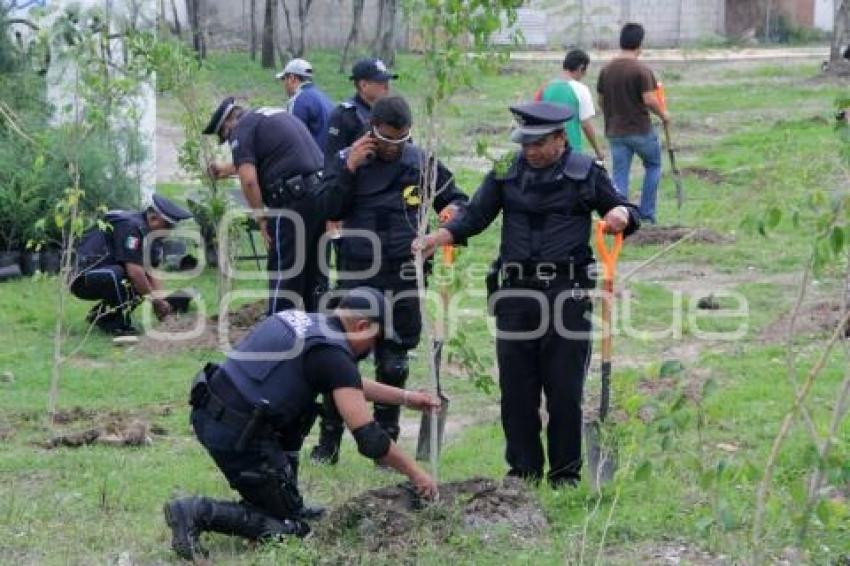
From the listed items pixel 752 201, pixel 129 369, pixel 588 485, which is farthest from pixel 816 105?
pixel 752 201

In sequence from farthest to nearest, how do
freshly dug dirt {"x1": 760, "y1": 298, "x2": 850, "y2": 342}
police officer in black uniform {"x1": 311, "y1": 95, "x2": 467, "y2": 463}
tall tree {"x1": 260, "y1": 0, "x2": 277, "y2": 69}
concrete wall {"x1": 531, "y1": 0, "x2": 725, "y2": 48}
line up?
concrete wall {"x1": 531, "y1": 0, "x2": 725, "y2": 48} → tall tree {"x1": 260, "y1": 0, "x2": 277, "y2": 69} → freshly dug dirt {"x1": 760, "y1": 298, "x2": 850, "y2": 342} → police officer in black uniform {"x1": 311, "y1": 95, "x2": 467, "y2": 463}

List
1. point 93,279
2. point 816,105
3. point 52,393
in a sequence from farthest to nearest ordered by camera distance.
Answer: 1. point 816,105
2. point 93,279
3. point 52,393

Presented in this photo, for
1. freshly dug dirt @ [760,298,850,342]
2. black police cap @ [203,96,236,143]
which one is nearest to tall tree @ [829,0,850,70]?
freshly dug dirt @ [760,298,850,342]

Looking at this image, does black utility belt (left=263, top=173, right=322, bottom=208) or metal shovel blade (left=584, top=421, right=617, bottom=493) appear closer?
metal shovel blade (left=584, top=421, right=617, bottom=493)

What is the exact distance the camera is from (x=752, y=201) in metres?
5.62

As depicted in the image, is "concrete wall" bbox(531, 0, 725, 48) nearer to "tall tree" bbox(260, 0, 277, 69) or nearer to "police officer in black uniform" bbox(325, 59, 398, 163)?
"tall tree" bbox(260, 0, 277, 69)

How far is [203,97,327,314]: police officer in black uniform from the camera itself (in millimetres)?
9812

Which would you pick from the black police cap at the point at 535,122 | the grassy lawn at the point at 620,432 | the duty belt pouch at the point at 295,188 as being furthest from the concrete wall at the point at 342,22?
the black police cap at the point at 535,122

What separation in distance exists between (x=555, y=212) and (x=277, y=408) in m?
1.69

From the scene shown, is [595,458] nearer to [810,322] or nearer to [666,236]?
[810,322]

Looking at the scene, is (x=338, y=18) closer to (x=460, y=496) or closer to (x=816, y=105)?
(x=816, y=105)

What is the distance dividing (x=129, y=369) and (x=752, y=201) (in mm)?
6087

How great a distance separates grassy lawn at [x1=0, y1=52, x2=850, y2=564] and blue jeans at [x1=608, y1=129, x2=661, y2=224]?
68 cm

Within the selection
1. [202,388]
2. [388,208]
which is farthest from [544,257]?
[202,388]
